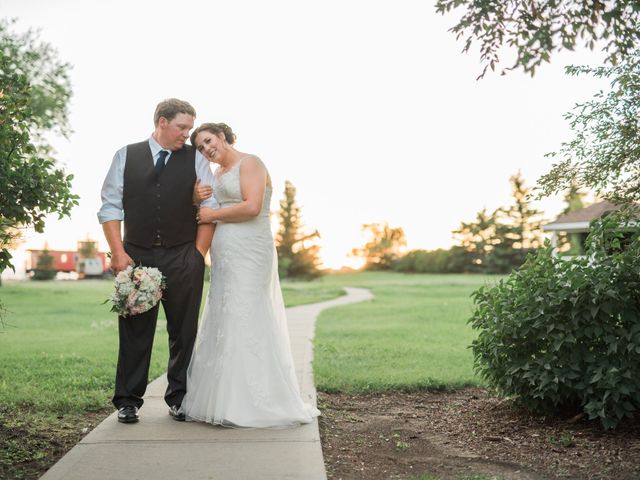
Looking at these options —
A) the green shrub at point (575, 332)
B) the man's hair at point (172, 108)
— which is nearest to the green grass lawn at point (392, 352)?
the green shrub at point (575, 332)

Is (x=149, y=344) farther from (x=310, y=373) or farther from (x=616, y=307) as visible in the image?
(x=616, y=307)

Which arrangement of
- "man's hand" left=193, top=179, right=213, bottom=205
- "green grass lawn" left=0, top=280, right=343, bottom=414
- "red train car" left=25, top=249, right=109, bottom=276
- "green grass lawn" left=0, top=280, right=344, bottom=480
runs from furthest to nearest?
"red train car" left=25, top=249, right=109, bottom=276, "green grass lawn" left=0, top=280, right=343, bottom=414, "man's hand" left=193, top=179, right=213, bottom=205, "green grass lawn" left=0, top=280, right=344, bottom=480

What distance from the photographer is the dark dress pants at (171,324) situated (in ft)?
17.8

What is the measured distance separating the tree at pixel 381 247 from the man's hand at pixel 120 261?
241 feet

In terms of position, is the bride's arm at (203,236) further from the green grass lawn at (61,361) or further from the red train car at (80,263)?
the red train car at (80,263)

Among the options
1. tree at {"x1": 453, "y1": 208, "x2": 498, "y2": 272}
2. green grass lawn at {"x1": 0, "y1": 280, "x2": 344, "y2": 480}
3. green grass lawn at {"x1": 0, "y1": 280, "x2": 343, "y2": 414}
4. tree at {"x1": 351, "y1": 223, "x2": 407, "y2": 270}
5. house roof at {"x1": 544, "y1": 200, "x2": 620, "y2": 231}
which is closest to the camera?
green grass lawn at {"x1": 0, "y1": 280, "x2": 344, "y2": 480}

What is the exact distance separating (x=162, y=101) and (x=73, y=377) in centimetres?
412

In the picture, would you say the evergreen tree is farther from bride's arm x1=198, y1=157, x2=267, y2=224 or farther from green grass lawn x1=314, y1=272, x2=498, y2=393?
bride's arm x1=198, y1=157, x2=267, y2=224

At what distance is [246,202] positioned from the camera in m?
5.45

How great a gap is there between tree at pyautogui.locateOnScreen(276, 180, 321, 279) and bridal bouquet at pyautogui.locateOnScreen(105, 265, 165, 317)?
4526 cm

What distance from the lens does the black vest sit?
17.5ft

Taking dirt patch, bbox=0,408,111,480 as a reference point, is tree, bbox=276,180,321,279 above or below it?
above

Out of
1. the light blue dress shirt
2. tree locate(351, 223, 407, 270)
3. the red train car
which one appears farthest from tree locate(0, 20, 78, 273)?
tree locate(351, 223, 407, 270)

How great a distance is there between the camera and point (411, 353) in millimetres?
10469
